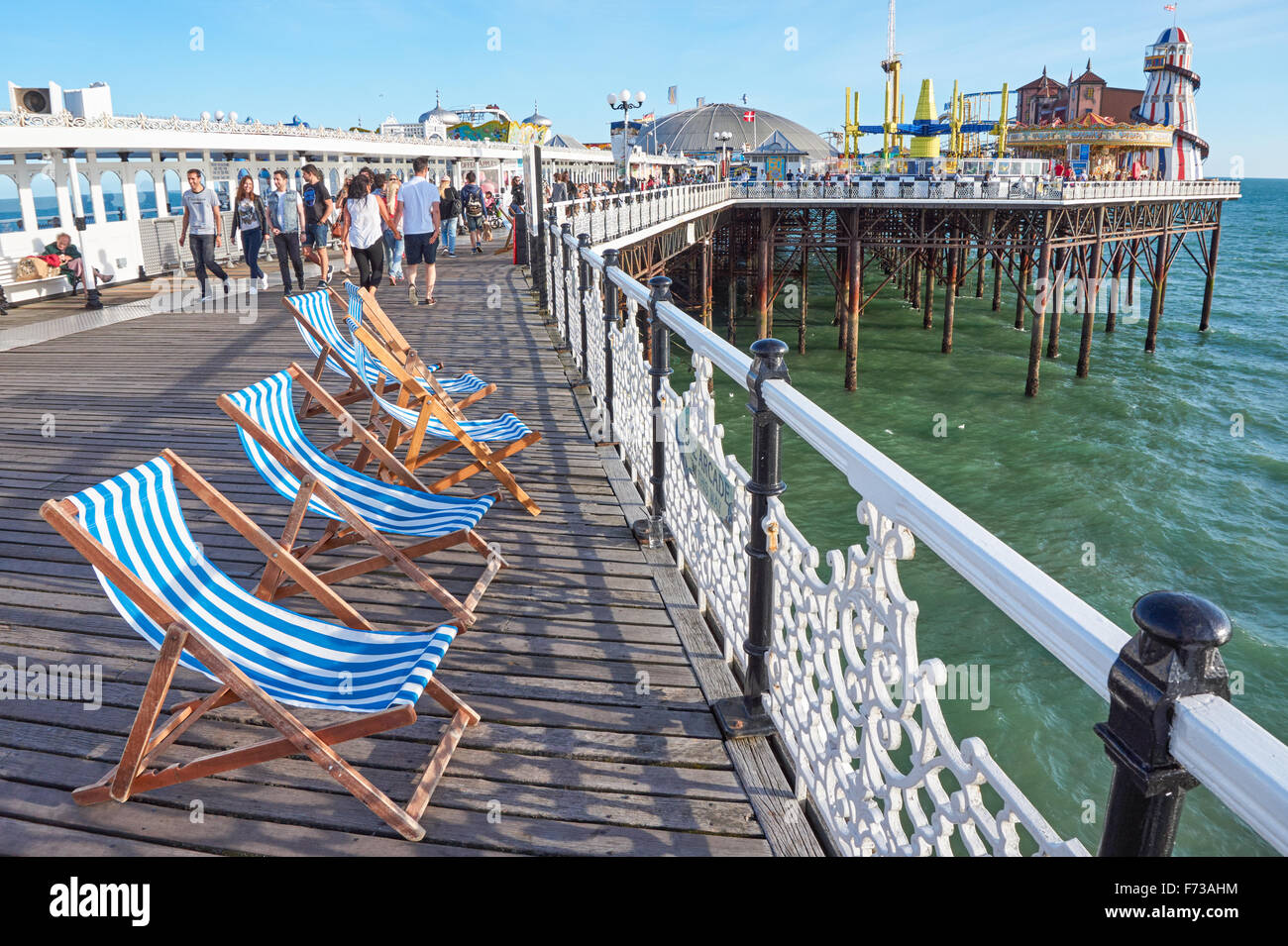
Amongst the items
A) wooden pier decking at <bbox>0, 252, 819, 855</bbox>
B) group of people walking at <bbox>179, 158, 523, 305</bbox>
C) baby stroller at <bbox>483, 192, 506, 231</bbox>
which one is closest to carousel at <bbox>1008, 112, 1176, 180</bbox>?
baby stroller at <bbox>483, 192, 506, 231</bbox>

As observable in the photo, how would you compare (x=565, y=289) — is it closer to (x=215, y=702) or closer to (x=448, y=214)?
(x=215, y=702)

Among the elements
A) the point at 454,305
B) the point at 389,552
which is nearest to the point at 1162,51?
the point at 454,305

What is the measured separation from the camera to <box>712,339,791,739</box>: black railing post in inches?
99.3

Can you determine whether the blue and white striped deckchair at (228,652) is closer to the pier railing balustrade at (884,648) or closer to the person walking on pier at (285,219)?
the pier railing balustrade at (884,648)

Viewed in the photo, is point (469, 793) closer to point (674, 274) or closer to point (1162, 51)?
point (674, 274)

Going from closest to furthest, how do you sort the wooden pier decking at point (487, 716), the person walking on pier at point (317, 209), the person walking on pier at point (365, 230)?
the wooden pier decking at point (487, 716)
the person walking on pier at point (365, 230)
the person walking on pier at point (317, 209)

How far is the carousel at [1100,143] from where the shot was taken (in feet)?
140

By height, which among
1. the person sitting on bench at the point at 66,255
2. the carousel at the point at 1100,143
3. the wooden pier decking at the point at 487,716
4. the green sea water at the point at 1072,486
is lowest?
the green sea water at the point at 1072,486

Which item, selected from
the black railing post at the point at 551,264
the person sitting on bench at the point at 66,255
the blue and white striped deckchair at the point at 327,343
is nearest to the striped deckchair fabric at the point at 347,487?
the blue and white striped deckchair at the point at 327,343

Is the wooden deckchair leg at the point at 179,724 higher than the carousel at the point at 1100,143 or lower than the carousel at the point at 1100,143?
lower

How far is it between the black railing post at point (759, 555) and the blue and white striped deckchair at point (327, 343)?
10.2 ft

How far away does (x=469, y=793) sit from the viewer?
A: 2.52m

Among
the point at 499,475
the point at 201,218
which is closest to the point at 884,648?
the point at 499,475
